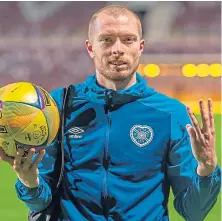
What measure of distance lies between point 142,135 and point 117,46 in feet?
1.54

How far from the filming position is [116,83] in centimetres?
359

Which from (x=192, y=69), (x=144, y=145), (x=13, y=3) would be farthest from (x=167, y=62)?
(x=144, y=145)

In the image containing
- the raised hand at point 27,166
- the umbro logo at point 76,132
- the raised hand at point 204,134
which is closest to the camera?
the raised hand at point 204,134

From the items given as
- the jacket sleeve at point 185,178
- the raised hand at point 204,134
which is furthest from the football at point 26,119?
the raised hand at point 204,134

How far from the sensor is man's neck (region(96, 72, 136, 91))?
3.59 metres

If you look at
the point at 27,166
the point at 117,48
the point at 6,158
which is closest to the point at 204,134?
the point at 117,48

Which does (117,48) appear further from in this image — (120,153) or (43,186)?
(43,186)

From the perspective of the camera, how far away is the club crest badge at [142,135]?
3.54 metres

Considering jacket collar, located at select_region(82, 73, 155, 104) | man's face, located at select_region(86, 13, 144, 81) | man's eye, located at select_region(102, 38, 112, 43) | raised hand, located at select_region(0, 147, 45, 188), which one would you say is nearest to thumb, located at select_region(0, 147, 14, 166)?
raised hand, located at select_region(0, 147, 45, 188)

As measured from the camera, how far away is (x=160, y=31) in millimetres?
14664

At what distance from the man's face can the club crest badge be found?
10.9 inches

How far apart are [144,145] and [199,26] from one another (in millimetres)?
11590

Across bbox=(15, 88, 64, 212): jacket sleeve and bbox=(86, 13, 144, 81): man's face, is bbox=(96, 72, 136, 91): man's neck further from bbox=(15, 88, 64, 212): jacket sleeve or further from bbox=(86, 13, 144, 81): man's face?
bbox=(15, 88, 64, 212): jacket sleeve

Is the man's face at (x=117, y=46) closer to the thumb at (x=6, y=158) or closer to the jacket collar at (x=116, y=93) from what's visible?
the jacket collar at (x=116, y=93)
